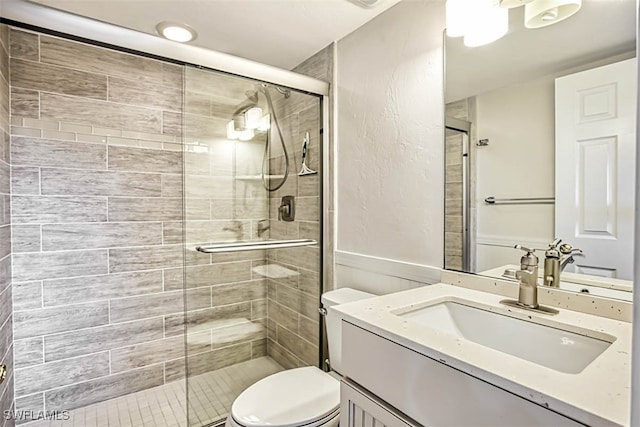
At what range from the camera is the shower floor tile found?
1.86 m

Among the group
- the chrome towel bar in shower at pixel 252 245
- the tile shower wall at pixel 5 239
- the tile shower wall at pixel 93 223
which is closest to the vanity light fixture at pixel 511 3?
the chrome towel bar in shower at pixel 252 245

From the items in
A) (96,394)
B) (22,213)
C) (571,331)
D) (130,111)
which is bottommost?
(96,394)

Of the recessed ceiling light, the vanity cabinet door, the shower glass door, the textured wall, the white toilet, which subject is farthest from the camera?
the shower glass door

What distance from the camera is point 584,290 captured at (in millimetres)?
1004

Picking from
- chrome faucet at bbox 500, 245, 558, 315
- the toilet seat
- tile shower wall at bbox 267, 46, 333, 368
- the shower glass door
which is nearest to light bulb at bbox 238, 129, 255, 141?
the shower glass door

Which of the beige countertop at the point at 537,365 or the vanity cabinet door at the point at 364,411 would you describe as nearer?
the beige countertop at the point at 537,365

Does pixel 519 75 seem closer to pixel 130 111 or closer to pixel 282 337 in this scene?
pixel 282 337

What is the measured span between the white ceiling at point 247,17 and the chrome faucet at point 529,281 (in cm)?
129

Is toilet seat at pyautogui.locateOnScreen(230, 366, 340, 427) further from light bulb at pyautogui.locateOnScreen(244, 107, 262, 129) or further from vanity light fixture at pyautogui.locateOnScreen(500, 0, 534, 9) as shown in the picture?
vanity light fixture at pyautogui.locateOnScreen(500, 0, 534, 9)

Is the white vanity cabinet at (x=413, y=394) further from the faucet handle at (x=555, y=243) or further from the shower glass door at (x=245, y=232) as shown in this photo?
the shower glass door at (x=245, y=232)

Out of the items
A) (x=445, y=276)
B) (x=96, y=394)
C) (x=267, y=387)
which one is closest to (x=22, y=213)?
(x=96, y=394)

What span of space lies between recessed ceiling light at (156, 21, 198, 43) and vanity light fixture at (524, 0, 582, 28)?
160 cm

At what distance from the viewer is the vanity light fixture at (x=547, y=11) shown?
1039 mm

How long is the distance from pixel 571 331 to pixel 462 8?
1.08 m
